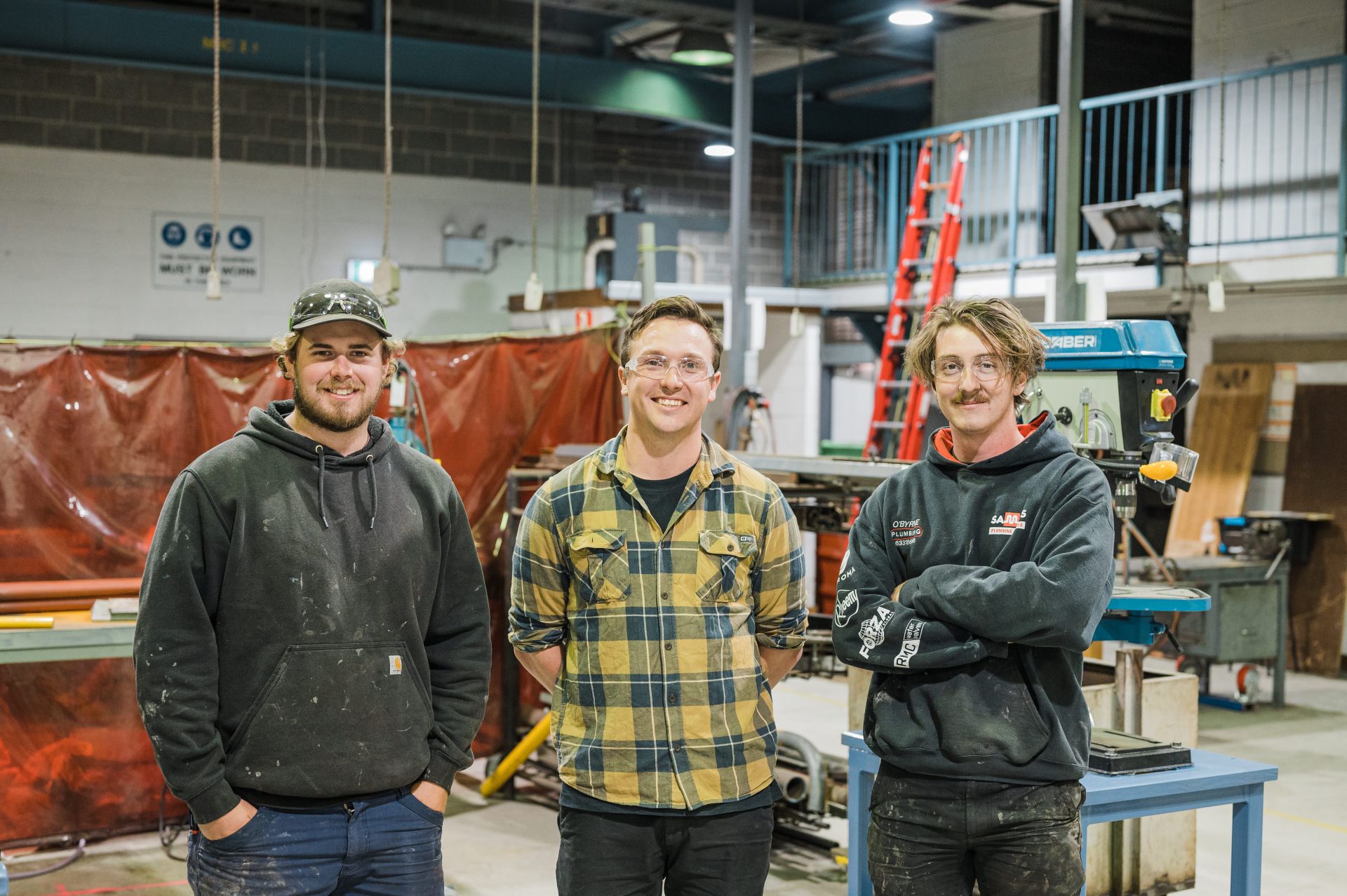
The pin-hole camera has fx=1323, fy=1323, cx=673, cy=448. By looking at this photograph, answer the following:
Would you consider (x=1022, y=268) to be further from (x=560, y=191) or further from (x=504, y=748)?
(x=504, y=748)

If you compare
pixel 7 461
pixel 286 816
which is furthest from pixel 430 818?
pixel 7 461

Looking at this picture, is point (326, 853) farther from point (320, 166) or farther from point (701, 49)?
point (320, 166)

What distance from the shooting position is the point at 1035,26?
11.2 meters

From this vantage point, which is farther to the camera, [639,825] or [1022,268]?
[1022,268]

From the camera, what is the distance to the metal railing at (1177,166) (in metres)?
8.67

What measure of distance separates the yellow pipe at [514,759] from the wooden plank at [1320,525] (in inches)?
230

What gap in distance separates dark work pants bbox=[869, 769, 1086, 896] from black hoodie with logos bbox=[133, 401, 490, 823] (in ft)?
2.58

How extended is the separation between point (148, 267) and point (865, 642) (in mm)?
8882

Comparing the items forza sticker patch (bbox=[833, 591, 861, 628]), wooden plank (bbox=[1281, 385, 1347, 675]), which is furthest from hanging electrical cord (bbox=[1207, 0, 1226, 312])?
forza sticker patch (bbox=[833, 591, 861, 628])

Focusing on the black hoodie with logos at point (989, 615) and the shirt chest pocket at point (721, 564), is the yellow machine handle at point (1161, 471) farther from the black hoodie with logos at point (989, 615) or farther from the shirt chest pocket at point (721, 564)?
Result: the shirt chest pocket at point (721, 564)

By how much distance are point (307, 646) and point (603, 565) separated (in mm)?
511

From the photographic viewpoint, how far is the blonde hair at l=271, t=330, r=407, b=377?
91.0 inches

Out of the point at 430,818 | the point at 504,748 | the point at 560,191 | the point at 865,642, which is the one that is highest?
the point at 560,191

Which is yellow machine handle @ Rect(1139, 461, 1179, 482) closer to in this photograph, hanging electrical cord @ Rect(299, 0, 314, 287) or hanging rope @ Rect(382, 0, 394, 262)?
hanging rope @ Rect(382, 0, 394, 262)
